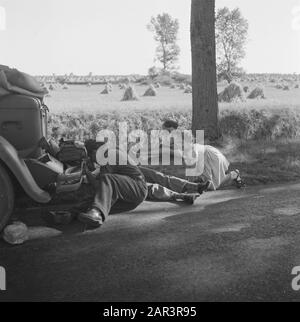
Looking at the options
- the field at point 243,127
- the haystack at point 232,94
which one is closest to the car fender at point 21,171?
the field at point 243,127

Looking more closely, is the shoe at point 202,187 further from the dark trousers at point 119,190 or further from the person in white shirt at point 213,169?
the dark trousers at point 119,190

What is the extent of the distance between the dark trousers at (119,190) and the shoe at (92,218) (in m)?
0.06

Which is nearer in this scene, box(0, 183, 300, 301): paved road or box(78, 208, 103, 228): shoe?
box(0, 183, 300, 301): paved road

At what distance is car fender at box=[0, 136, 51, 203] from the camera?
4.75m

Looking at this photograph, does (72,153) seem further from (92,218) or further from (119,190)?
(92,218)

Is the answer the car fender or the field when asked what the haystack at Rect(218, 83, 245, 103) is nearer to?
the field

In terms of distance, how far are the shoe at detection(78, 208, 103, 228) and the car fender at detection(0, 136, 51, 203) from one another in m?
0.41

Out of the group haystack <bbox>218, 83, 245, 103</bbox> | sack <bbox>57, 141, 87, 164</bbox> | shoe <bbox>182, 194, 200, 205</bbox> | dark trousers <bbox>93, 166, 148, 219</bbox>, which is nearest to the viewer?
dark trousers <bbox>93, 166, 148, 219</bbox>

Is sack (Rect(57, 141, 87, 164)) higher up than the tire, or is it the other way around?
sack (Rect(57, 141, 87, 164))

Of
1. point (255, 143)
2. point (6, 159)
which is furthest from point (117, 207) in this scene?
point (255, 143)

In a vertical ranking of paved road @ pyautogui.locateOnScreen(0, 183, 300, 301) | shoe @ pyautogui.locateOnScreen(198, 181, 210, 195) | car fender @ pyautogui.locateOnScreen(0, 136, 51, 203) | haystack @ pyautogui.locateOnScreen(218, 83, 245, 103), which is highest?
haystack @ pyautogui.locateOnScreen(218, 83, 245, 103)

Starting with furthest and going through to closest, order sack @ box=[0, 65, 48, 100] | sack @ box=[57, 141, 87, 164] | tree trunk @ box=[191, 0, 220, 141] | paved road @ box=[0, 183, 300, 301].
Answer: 1. tree trunk @ box=[191, 0, 220, 141]
2. sack @ box=[57, 141, 87, 164]
3. sack @ box=[0, 65, 48, 100]
4. paved road @ box=[0, 183, 300, 301]

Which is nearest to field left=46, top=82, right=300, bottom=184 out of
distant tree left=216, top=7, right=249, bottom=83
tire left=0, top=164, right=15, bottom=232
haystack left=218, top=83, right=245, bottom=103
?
tire left=0, top=164, right=15, bottom=232
